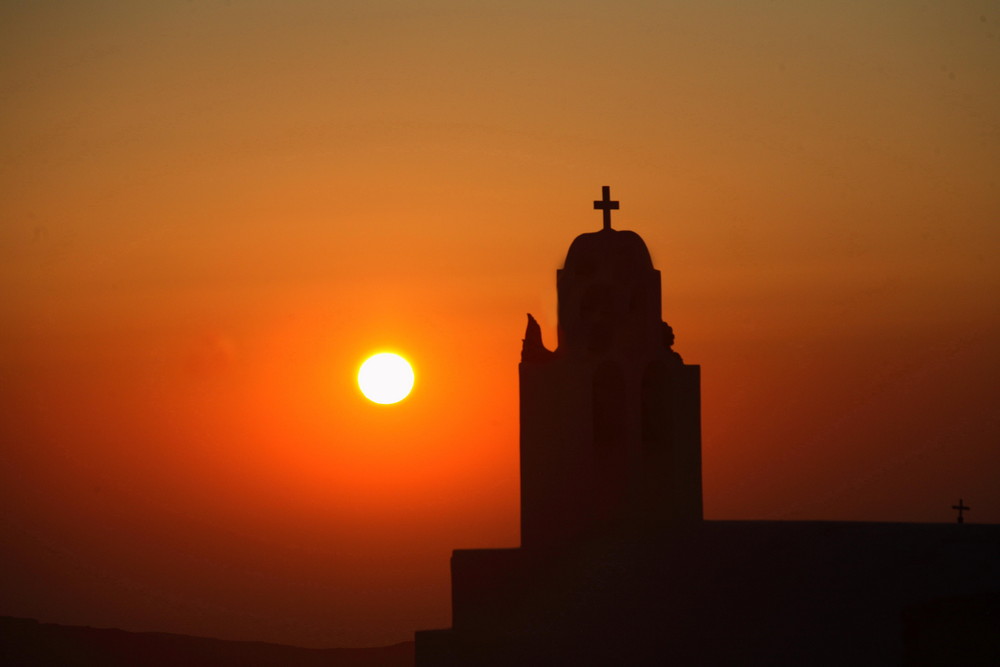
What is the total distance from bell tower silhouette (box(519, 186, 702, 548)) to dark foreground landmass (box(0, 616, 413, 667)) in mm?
37660

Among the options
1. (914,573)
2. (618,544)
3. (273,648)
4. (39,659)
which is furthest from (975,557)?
(39,659)

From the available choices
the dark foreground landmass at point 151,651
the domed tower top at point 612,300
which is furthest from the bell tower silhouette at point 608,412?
the dark foreground landmass at point 151,651

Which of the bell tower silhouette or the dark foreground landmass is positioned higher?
the dark foreground landmass

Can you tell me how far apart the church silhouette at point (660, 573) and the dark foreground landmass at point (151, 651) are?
124ft

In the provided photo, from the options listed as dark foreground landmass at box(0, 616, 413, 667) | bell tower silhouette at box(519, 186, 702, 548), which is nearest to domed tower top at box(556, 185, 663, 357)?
bell tower silhouette at box(519, 186, 702, 548)

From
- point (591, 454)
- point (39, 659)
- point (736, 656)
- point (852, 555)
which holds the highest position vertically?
point (39, 659)

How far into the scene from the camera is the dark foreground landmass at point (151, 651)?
62.2 meters

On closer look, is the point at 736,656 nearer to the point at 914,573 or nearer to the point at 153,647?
the point at 914,573

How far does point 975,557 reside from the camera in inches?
912

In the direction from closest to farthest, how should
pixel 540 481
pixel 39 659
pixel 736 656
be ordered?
1. pixel 736 656
2. pixel 540 481
3. pixel 39 659

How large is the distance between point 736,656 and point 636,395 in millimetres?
4206

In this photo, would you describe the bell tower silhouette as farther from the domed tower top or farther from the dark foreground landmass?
the dark foreground landmass

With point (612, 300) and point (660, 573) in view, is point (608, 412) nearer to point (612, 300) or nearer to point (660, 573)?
point (612, 300)

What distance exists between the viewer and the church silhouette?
23.2 meters
